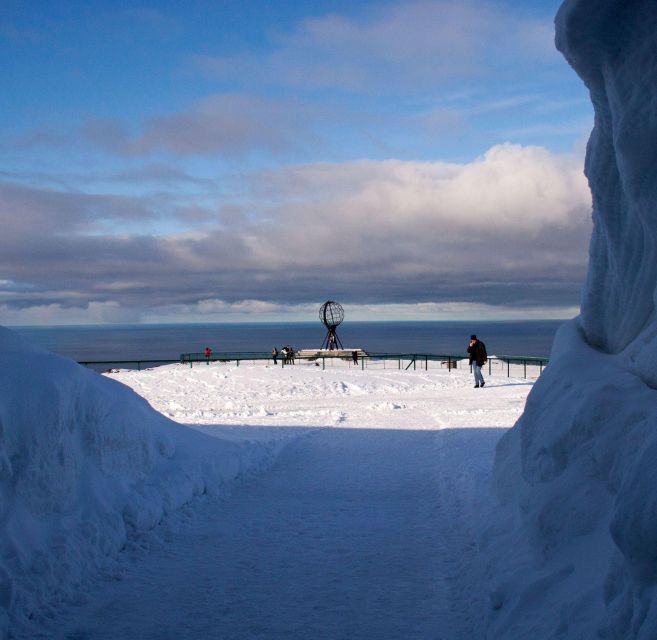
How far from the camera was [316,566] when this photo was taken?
6.34 meters

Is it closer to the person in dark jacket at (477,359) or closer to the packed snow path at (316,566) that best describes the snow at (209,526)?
the packed snow path at (316,566)

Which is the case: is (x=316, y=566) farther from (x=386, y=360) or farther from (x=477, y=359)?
(x=386, y=360)

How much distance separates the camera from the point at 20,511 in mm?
6285

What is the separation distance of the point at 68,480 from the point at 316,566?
9.35ft

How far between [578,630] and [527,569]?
1.36 metres

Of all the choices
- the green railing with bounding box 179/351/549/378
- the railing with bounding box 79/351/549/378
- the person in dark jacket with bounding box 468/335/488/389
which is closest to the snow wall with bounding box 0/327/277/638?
the person in dark jacket with bounding box 468/335/488/389

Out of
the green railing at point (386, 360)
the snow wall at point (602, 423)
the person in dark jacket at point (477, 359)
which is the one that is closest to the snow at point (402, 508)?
the snow wall at point (602, 423)

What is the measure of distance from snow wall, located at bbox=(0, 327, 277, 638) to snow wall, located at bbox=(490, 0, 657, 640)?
3.72 m

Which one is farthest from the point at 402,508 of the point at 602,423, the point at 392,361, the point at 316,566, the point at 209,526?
the point at 392,361

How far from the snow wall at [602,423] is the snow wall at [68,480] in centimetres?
372

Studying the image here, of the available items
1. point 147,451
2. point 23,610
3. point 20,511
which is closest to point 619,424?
point 23,610

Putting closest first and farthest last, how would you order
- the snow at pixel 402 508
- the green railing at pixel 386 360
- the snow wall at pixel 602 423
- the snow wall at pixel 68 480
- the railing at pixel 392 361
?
the snow wall at pixel 602 423 → the snow at pixel 402 508 → the snow wall at pixel 68 480 → the railing at pixel 392 361 → the green railing at pixel 386 360

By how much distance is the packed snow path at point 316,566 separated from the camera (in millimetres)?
5117

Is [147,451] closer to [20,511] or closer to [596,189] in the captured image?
[20,511]
